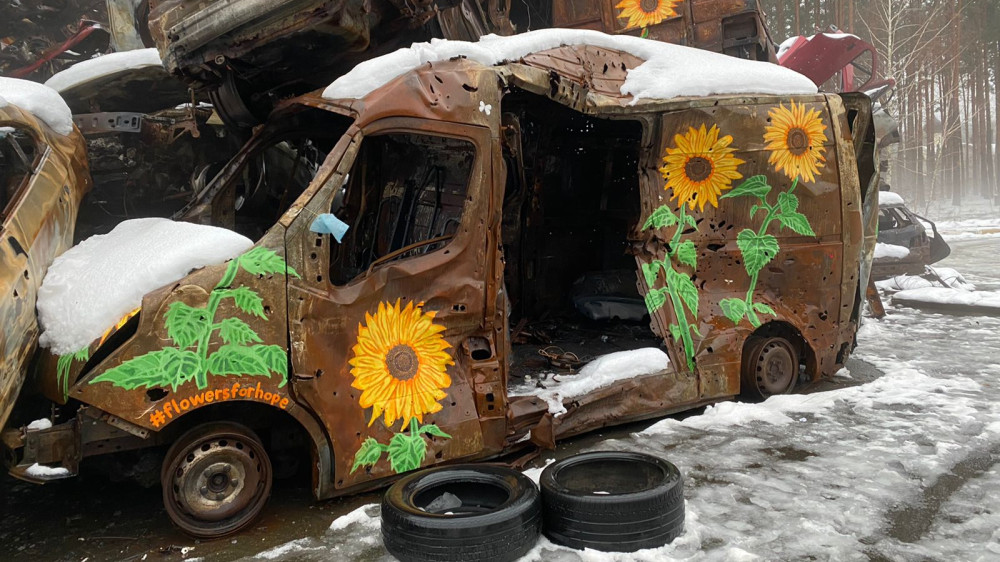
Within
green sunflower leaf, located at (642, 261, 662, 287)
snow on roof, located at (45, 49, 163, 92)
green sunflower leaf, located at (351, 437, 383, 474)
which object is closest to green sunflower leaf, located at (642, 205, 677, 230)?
green sunflower leaf, located at (642, 261, 662, 287)

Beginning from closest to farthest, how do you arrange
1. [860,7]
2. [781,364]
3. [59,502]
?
[59,502] < [781,364] < [860,7]

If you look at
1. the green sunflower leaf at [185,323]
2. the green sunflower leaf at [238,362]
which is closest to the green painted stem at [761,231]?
the green sunflower leaf at [238,362]

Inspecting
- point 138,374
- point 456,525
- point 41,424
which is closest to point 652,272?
point 456,525

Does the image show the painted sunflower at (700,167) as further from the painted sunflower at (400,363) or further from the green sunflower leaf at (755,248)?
the painted sunflower at (400,363)

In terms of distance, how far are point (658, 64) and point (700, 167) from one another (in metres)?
0.95

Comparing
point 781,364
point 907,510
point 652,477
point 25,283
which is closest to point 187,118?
point 25,283

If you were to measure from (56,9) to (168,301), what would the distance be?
10425mm

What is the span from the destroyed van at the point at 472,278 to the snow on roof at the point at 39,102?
1009 mm

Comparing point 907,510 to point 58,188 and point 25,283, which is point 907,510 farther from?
point 58,188

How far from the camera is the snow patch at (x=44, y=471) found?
3.49 metres

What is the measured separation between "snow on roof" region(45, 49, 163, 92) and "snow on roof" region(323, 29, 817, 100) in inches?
129

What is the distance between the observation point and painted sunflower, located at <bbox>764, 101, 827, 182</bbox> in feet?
19.1

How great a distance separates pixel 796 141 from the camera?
588cm

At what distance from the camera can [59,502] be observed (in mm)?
4250
